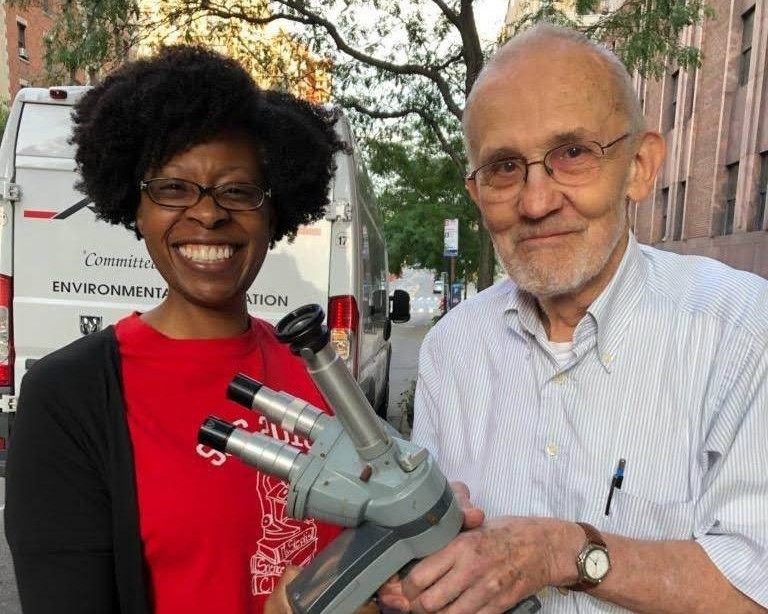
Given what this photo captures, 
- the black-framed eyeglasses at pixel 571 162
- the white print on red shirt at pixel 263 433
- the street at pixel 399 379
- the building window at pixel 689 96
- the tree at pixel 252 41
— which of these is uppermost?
the building window at pixel 689 96

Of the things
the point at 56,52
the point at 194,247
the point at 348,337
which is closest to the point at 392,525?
the point at 194,247

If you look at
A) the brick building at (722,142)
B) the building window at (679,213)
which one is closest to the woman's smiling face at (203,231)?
the brick building at (722,142)

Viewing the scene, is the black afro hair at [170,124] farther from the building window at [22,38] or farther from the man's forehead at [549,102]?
the building window at [22,38]

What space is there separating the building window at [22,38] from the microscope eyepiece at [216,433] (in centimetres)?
3407

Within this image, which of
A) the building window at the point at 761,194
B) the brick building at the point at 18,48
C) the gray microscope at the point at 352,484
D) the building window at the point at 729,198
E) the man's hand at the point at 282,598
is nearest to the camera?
the gray microscope at the point at 352,484

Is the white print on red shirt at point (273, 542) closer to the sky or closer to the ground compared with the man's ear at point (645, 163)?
closer to the ground

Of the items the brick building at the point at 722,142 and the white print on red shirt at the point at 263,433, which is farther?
the brick building at the point at 722,142

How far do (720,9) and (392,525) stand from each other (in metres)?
20.3

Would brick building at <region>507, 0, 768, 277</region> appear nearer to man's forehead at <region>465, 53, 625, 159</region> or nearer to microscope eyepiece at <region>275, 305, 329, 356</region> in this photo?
man's forehead at <region>465, 53, 625, 159</region>

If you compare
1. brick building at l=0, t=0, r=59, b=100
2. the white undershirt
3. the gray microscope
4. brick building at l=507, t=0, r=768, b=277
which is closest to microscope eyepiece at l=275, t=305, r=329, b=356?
the gray microscope

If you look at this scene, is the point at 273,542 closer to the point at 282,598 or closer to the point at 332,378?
the point at 282,598

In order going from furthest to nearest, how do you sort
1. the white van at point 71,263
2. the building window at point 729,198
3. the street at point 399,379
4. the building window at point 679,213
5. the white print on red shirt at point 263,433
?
the building window at point 679,213 < the building window at point 729,198 < the white van at point 71,263 < the street at point 399,379 < the white print on red shirt at point 263,433

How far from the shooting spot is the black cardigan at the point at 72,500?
1.35 metres

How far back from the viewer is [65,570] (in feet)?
4.45
